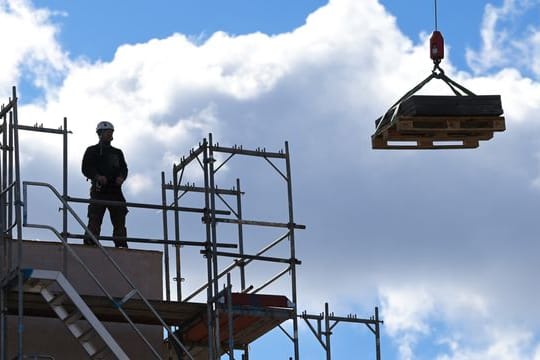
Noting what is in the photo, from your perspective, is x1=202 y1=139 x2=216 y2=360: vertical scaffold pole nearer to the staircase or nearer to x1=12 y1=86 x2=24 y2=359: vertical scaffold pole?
the staircase

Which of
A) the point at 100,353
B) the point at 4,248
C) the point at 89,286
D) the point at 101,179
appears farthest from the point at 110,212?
the point at 100,353

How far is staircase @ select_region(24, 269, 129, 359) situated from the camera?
108ft

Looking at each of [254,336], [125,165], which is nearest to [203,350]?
[254,336]

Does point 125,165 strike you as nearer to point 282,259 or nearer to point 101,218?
point 101,218

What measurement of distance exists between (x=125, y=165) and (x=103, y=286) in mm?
2163

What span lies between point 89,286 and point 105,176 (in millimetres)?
1941

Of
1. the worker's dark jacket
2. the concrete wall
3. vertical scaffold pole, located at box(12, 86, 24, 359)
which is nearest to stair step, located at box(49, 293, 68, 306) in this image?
vertical scaffold pole, located at box(12, 86, 24, 359)

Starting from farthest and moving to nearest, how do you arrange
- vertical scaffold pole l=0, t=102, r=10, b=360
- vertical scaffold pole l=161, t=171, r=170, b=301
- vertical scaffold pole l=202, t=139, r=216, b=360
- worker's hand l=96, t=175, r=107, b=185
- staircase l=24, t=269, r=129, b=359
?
vertical scaffold pole l=161, t=171, r=170, b=301
worker's hand l=96, t=175, r=107, b=185
vertical scaffold pole l=202, t=139, r=216, b=360
vertical scaffold pole l=0, t=102, r=10, b=360
staircase l=24, t=269, r=129, b=359

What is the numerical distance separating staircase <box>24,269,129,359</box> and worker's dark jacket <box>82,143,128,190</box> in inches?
112

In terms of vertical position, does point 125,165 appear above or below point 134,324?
above

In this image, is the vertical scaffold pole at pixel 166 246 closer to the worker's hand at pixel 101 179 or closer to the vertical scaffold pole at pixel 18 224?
the worker's hand at pixel 101 179

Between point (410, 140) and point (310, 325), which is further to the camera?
point (310, 325)

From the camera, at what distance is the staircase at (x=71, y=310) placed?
32.9 meters

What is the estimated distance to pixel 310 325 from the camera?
3738 cm
